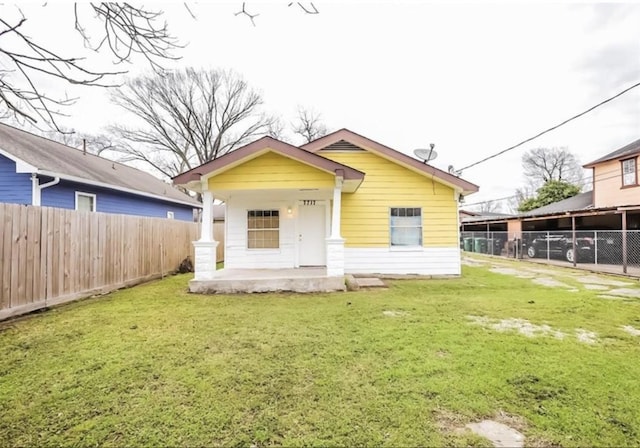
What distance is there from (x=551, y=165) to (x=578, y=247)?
112 feet

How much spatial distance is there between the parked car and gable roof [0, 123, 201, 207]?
18.4 m

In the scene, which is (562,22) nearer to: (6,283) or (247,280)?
(247,280)

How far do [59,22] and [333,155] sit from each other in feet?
25.2

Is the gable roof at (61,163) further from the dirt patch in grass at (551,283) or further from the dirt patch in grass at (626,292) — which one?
the dirt patch in grass at (626,292)

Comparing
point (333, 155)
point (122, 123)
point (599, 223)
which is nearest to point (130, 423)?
point (333, 155)

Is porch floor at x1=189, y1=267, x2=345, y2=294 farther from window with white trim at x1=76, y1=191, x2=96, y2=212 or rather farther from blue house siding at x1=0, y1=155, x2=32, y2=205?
window with white trim at x1=76, y1=191, x2=96, y2=212

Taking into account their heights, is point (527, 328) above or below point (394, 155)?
below

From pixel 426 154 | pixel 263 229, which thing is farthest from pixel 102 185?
pixel 426 154

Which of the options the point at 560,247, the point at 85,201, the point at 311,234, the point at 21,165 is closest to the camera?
the point at 21,165

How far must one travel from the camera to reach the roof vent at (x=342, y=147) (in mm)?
10141

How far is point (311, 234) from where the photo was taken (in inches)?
404

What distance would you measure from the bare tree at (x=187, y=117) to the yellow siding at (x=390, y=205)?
58.3 feet

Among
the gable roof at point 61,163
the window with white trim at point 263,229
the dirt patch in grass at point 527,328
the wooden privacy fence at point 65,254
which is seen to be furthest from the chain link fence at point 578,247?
the gable roof at point 61,163

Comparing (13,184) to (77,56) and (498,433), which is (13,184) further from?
(498,433)
